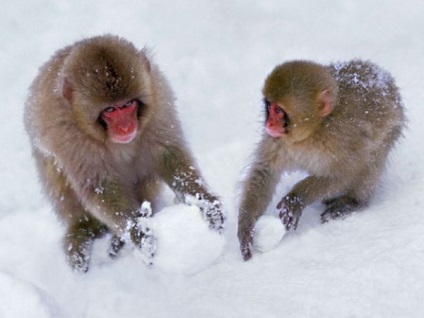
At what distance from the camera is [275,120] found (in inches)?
144

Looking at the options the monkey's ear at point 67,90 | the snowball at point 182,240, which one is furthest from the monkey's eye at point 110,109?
the snowball at point 182,240

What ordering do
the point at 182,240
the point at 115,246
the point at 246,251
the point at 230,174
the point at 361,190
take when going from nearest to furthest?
the point at 182,240 → the point at 246,251 → the point at 115,246 → the point at 361,190 → the point at 230,174

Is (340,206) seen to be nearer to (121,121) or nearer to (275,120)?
(275,120)

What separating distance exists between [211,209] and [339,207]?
2.63 ft

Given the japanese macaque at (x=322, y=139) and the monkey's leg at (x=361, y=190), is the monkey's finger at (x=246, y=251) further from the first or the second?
the monkey's leg at (x=361, y=190)

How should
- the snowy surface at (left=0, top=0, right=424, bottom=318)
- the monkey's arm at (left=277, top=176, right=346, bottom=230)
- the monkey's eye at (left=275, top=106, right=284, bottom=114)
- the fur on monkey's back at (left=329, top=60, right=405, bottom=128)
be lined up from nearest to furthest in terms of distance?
the snowy surface at (left=0, top=0, right=424, bottom=318) < the monkey's eye at (left=275, top=106, right=284, bottom=114) < the monkey's arm at (left=277, top=176, right=346, bottom=230) < the fur on monkey's back at (left=329, top=60, right=405, bottom=128)

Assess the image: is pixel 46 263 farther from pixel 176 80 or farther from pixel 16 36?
pixel 16 36

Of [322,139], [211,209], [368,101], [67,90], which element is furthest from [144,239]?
[368,101]

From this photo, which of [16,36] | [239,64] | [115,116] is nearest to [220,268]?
[115,116]

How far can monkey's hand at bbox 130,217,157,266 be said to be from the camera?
130 inches

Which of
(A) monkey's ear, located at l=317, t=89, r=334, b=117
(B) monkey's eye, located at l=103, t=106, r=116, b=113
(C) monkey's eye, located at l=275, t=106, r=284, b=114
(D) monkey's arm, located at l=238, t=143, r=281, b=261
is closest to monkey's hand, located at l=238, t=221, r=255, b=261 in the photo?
(D) monkey's arm, located at l=238, t=143, r=281, b=261

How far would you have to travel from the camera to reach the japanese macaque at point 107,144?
328cm

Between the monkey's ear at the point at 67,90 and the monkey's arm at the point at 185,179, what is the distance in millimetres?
658

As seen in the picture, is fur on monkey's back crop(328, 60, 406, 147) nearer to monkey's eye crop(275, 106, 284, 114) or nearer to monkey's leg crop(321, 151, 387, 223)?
monkey's leg crop(321, 151, 387, 223)
